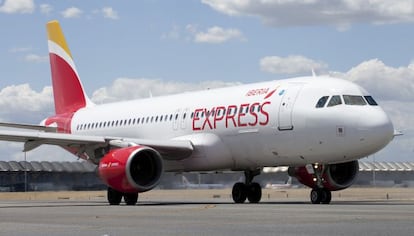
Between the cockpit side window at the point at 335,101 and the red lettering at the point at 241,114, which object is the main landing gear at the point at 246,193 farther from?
the cockpit side window at the point at 335,101

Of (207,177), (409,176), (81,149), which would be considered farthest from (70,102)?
(409,176)

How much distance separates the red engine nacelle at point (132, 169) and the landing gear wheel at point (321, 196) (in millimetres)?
5640

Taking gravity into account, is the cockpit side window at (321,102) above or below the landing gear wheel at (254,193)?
above

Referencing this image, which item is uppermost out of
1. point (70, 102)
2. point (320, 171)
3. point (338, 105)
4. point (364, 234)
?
point (70, 102)

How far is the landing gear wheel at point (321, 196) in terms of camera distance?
30500mm

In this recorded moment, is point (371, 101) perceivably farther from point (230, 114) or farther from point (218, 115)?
point (218, 115)

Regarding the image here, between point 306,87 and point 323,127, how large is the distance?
→ 185 cm

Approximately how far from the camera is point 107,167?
3162 centimetres

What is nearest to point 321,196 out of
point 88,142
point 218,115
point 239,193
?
point 239,193

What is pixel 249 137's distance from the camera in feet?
106

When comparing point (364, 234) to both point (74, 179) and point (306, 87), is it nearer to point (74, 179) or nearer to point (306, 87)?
point (306, 87)

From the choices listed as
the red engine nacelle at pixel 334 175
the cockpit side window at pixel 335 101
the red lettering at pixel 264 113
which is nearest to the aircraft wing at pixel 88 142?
the red lettering at pixel 264 113

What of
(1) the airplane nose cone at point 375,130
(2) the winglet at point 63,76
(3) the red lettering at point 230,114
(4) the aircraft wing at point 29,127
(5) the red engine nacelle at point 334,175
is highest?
(2) the winglet at point 63,76

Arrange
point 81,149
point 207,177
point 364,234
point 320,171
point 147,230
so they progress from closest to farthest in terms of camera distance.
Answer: point 364,234, point 147,230, point 320,171, point 81,149, point 207,177
